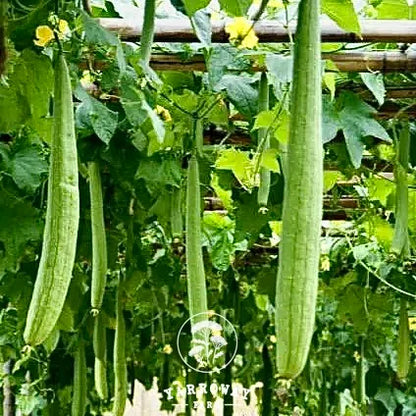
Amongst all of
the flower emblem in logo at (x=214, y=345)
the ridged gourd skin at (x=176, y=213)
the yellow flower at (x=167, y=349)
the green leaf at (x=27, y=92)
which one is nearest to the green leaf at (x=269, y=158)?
the ridged gourd skin at (x=176, y=213)

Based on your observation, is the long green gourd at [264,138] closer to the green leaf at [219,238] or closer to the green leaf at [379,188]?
the green leaf at [379,188]

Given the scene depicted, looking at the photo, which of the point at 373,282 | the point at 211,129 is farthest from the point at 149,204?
the point at 373,282

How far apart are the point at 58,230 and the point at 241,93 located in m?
1.25

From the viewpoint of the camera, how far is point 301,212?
1145mm

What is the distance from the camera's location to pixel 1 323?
4.17 meters

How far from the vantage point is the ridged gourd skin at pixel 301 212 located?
110 cm

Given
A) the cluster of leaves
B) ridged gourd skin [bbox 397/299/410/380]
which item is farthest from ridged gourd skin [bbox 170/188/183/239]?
ridged gourd skin [bbox 397/299/410/380]

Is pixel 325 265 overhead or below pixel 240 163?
below

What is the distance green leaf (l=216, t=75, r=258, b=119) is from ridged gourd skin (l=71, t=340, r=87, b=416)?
4.16 ft

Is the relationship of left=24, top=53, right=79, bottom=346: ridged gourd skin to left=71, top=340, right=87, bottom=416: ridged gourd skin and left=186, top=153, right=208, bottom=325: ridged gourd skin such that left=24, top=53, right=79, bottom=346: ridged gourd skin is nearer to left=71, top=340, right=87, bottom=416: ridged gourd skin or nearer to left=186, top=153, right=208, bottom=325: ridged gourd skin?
left=186, top=153, right=208, bottom=325: ridged gourd skin

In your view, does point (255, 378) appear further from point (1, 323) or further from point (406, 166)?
point (406, 166)

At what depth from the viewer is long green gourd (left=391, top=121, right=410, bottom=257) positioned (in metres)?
2.42

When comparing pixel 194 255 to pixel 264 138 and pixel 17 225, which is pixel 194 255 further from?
pixel 17 225

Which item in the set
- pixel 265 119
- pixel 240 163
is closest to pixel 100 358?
pixel 240 163
